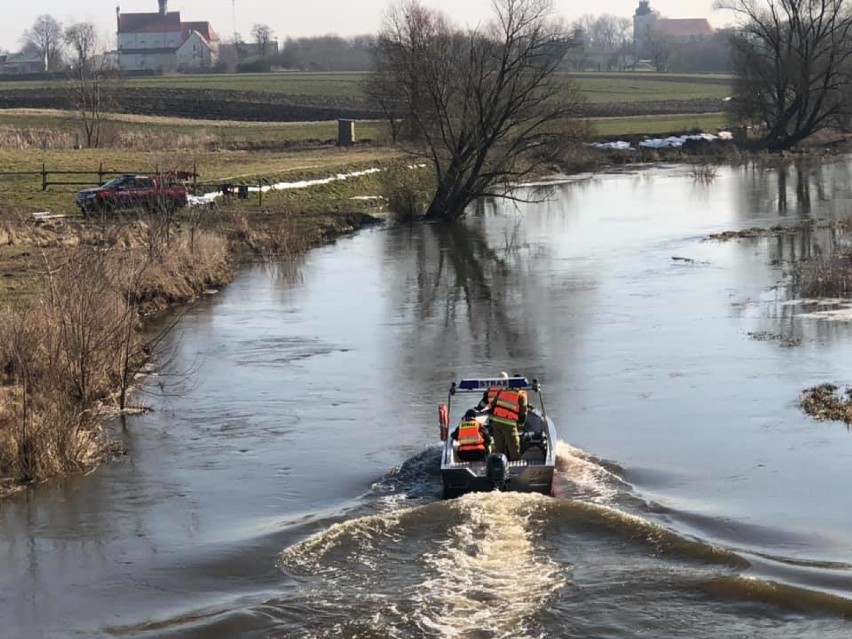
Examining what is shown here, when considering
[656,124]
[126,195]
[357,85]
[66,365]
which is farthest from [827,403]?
[357,85]

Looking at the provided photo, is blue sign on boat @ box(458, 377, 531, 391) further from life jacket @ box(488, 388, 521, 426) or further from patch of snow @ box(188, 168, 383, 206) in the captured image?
patch of snow @ box(188, 168, 383, 206)

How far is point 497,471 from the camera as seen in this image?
16766 millimetres

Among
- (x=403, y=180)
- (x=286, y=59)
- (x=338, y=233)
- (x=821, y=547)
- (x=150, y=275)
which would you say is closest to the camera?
(x=821, y=547)

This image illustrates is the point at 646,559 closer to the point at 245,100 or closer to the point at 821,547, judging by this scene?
the point at 821,547

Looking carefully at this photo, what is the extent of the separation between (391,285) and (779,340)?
13305 mm

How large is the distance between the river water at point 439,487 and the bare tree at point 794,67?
158 feet

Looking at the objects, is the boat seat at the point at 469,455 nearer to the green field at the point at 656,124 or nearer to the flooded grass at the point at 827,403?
the flooded grass at the point at 827,403

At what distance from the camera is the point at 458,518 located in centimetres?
1628

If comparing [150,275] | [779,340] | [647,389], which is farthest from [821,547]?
[150,275]

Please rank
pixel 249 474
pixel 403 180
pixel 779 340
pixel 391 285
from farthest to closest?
pixel 403 180 → pixel 391 285 → pixel 779 340 → pixel 249 474

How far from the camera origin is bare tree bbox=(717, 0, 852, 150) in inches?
3120

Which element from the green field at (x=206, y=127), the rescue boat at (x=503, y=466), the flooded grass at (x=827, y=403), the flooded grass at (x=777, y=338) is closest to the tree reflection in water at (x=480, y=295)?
the flooded grass at (x=777, y=338)

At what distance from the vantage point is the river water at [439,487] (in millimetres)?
13992

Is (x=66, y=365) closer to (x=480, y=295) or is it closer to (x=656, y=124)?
(x=480, y=295)
